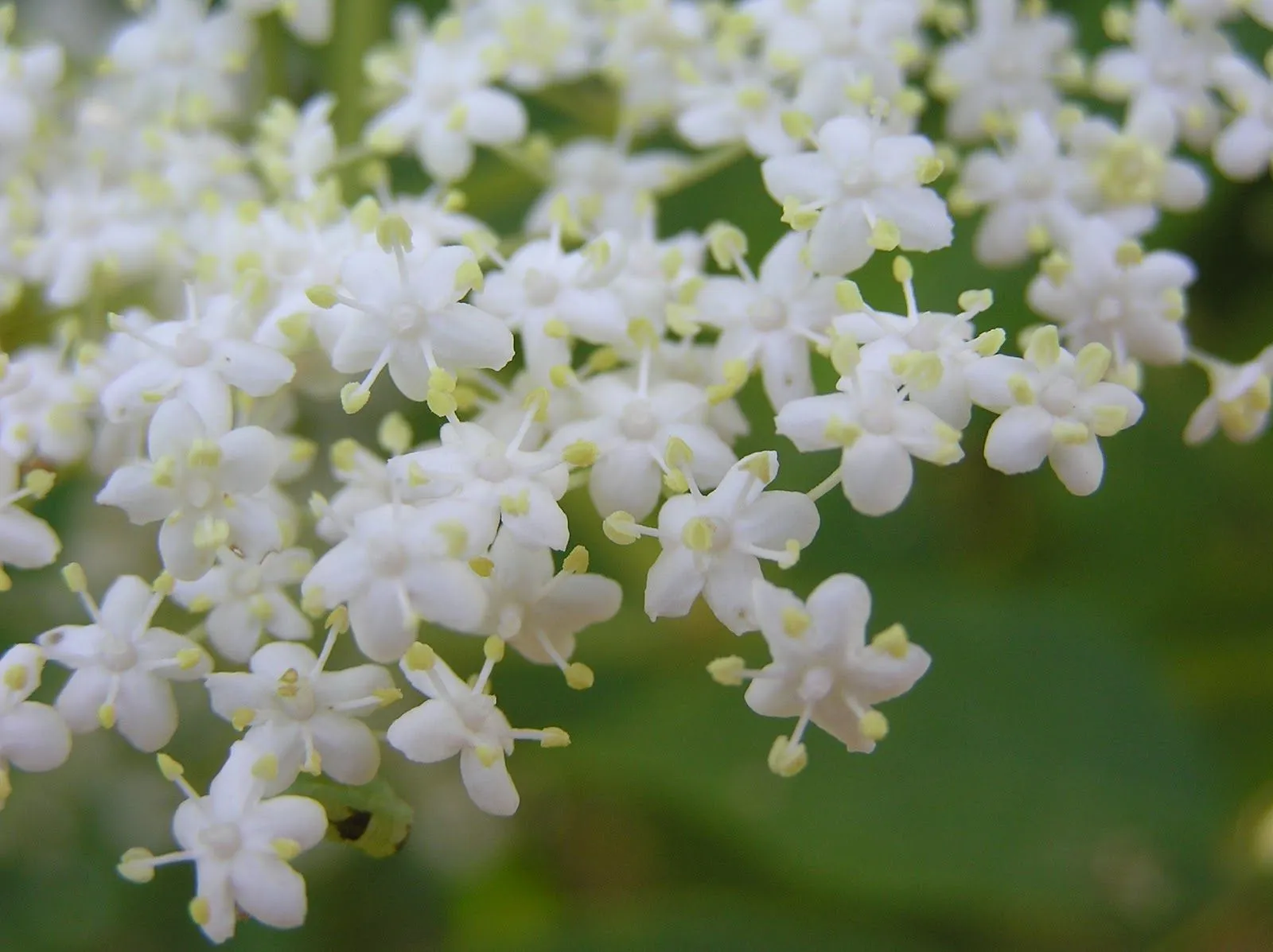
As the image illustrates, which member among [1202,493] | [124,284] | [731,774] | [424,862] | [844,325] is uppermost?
[844,325]

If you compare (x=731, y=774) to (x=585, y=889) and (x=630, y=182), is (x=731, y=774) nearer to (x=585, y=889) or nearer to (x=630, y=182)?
(x=585, y=889)

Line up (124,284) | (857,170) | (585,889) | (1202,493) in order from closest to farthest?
(857,170) → (124,284) → (1202,493) → (585,889)

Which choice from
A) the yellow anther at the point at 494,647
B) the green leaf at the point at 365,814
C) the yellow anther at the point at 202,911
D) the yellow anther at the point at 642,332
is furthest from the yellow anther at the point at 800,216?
the yellow anther at the point at 202,911

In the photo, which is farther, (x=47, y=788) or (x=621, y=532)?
(x=47, y=788)

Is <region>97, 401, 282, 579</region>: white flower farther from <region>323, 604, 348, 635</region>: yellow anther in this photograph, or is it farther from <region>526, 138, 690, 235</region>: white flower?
<region>526, 138, 690, 235</region>: white flower

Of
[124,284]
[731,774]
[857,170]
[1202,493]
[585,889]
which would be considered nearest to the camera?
[857,170]

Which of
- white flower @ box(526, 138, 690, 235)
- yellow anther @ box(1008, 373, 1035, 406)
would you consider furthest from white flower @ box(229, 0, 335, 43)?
yellow anther @ box(1008, 373, 1035, 406)

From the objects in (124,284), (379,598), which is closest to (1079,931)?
(379,598)
